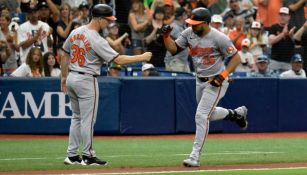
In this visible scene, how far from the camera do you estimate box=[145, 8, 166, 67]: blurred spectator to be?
18.8 meters

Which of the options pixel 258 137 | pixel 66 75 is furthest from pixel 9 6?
pixel 66 75

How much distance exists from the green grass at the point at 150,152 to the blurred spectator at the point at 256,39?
4.66m

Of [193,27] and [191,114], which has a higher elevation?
[193,27]

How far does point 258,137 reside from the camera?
16.5 metres

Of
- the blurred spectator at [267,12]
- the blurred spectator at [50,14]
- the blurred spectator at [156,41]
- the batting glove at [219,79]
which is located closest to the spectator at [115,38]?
the blurred spectator at [156,41]

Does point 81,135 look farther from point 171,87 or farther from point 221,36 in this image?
point 171,87

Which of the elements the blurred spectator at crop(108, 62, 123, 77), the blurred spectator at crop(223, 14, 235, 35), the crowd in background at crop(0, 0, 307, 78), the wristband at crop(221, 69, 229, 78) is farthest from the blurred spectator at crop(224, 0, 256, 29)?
the wristband at crop(221, 69, 229, 78)

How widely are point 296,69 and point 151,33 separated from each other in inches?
135

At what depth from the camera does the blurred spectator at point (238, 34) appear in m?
19.7

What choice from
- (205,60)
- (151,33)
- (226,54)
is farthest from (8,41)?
(226,54)

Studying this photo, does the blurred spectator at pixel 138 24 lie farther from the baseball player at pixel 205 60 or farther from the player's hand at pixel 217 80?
the player's hand at pixel 217 80

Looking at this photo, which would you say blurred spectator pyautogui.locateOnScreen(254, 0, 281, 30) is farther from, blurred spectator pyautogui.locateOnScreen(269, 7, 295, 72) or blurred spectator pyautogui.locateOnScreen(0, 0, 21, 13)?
blurred spectator pyautogui.locateOnScreen(0, 0, 21, 13)

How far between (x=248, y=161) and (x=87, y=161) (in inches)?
91.8

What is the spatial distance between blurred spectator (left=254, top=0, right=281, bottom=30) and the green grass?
5.55 m
